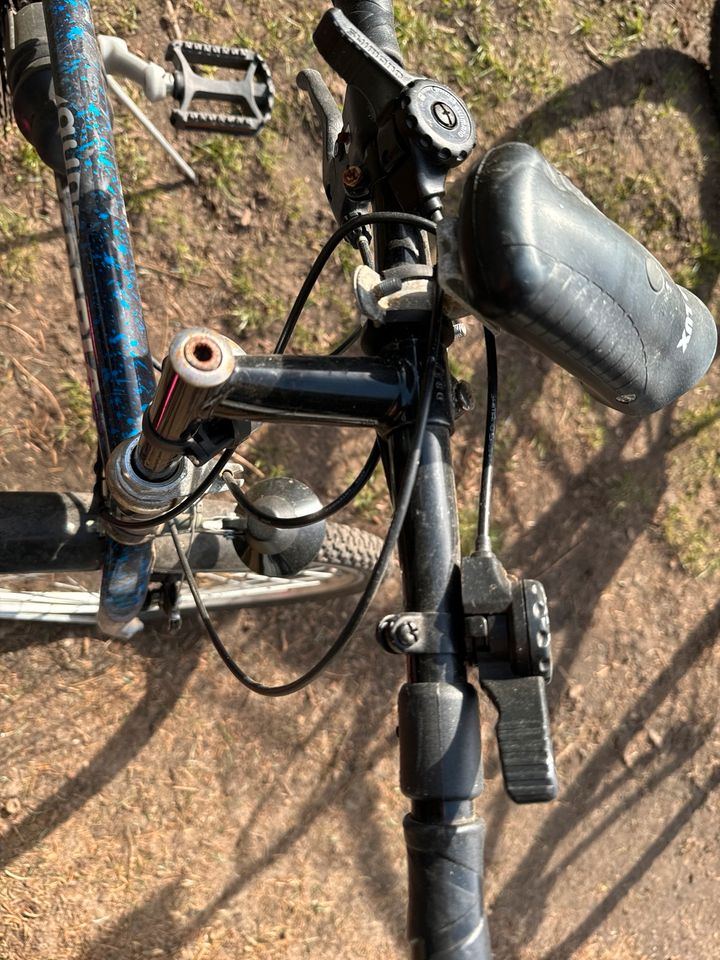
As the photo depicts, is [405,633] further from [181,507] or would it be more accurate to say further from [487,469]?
[181,507]

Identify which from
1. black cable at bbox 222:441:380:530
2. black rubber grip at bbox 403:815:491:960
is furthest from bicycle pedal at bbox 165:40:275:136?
black rubber grip at bbox 403:815:491:960

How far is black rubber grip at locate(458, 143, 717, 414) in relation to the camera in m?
0.83

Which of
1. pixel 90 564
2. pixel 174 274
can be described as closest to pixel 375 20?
pixel 90 564

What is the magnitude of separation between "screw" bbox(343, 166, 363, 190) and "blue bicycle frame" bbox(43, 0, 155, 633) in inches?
16.9

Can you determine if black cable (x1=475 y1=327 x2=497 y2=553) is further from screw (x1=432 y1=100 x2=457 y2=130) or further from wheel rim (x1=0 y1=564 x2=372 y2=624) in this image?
wheel rim (x1=0 y1=564 x2=372 y2=624)

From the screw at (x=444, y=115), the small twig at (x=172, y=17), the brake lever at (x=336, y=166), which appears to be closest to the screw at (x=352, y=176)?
the brake lever at (x=336, y=166)

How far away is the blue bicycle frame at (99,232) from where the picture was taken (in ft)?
4.54

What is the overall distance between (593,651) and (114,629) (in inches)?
71.9

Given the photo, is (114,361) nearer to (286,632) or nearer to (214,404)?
(214,404)

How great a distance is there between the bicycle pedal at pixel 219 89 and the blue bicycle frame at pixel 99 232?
0.28m

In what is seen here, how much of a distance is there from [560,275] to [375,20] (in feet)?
2.23

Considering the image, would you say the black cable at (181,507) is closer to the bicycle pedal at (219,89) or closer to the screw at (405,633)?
the screw at (405,633)

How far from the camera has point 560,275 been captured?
0.84 m

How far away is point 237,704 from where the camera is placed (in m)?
2.56
